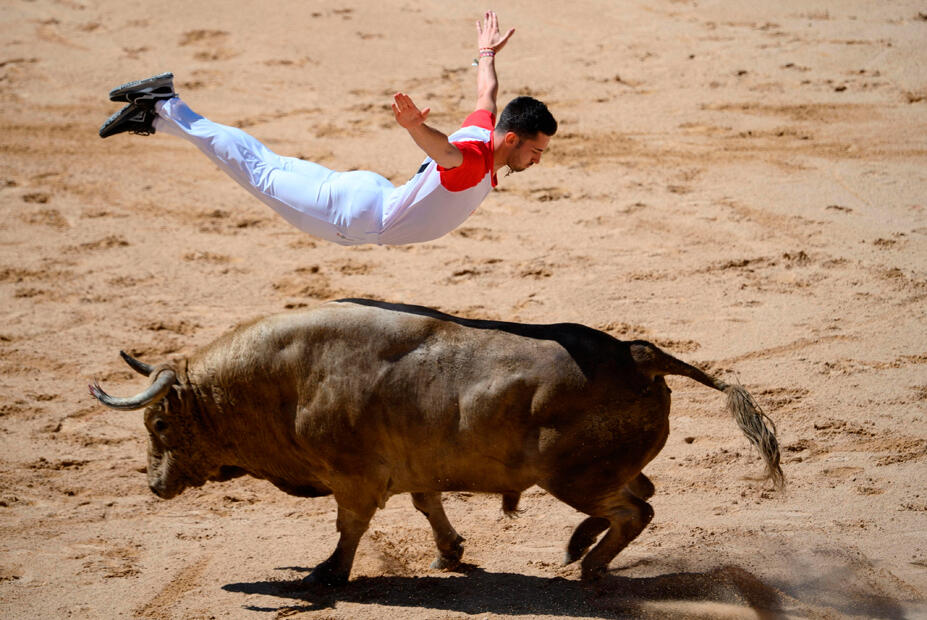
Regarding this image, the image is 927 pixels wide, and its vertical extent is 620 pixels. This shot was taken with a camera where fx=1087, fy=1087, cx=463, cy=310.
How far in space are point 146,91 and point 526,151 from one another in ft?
8.99

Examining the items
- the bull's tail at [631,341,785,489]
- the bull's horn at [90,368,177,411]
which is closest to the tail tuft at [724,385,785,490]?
the bull's tail at [631,341,785,489]

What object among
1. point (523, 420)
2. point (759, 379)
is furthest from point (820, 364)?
point (523, 420)

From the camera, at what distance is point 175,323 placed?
1052 cm

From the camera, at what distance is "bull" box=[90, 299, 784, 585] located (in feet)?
20.2

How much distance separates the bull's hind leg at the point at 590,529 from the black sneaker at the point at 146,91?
4.07 meters

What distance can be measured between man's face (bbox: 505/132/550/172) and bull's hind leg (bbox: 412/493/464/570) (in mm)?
2171

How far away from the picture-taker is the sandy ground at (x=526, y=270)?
22.7 feet

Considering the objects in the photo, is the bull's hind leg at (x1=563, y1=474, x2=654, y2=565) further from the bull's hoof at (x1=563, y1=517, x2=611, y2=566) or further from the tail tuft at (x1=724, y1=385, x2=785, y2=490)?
the tail tuft at (x1=724, y1=385, x2=785, y2=490)

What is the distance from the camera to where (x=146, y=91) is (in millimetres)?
7453

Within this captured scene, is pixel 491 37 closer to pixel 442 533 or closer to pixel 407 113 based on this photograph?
pixel 407 113

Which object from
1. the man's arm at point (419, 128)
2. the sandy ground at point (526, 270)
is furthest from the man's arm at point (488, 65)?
the sandy ground at point (526, 270)

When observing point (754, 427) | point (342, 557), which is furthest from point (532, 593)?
point (754, 427)

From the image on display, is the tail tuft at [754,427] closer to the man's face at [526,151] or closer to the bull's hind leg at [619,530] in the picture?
the bull's hind leg at [619,530]

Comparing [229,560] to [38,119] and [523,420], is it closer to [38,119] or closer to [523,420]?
[523,420]
